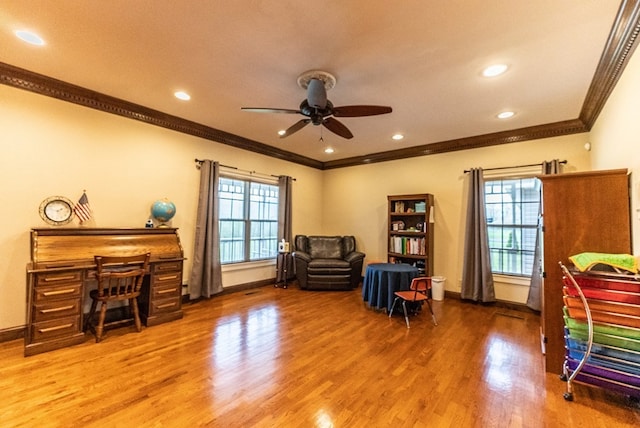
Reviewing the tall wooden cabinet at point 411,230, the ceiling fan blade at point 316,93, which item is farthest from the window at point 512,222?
the ceiling fan blade at point 316,93

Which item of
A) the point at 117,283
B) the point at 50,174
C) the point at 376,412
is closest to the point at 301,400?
the point at 376,412

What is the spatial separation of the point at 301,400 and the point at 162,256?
8.57 ft

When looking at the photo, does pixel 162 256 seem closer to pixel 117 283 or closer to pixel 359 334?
pixel 117 283

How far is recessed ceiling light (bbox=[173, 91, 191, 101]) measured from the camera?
3.45 m

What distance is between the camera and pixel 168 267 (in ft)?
12.1

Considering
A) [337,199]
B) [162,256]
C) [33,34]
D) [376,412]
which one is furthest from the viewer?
[337,199]

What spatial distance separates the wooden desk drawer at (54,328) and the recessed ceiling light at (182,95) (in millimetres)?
2728

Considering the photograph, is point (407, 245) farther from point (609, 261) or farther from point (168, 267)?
point (168, 267)

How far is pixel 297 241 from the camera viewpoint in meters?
6.05

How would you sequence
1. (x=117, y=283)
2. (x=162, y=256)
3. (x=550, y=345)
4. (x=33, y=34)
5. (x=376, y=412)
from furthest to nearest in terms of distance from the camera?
(x=162, y=256) < (x=117, y=283) < (x=550, y=345) < (x=33, y=34) < (x=376, y=412)

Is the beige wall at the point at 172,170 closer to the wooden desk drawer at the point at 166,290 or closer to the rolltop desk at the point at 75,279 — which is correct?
the rolltop desk at the point at 75,279

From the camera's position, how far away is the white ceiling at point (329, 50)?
2051mm

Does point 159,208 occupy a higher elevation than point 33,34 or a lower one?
lower

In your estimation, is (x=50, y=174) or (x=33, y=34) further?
(x=50, y=174)
